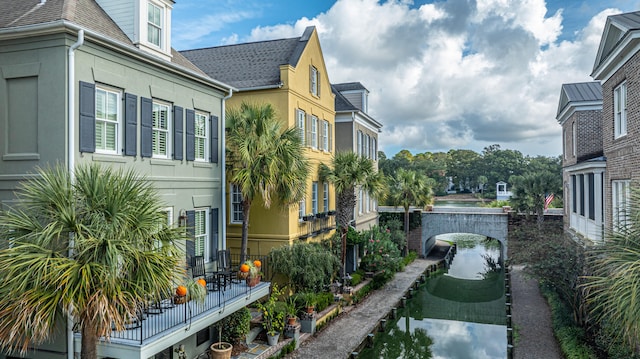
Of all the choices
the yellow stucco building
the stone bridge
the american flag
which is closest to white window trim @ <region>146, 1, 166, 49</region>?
the yellow stucco building

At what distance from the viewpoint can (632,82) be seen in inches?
542

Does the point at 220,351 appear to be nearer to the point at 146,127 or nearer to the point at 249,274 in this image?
the point at 249,274

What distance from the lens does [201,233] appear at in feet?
50.2

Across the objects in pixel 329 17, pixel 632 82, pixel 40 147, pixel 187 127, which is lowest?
pixel 40 147

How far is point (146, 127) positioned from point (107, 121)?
4.43ft

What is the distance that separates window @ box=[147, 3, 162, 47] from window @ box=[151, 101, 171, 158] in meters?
2.09

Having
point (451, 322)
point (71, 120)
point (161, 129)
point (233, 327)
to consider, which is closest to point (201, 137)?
point (161, 129)

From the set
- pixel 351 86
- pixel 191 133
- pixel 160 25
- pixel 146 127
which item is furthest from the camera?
pixel 351 86

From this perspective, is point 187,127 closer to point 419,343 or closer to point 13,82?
point 13,82

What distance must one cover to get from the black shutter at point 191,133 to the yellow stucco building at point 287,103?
4641 mm

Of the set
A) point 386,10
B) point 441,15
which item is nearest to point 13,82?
point 386,10

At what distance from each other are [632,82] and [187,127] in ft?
47.3

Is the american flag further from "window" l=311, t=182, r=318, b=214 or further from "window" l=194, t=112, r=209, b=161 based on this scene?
"window" l=194, t=112, r=209, b=161

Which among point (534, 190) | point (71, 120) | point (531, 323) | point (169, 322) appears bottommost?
point (531, 323)
